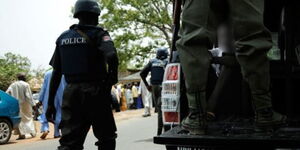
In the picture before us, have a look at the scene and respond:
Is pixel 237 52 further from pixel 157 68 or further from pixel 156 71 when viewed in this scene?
pixel 156 71

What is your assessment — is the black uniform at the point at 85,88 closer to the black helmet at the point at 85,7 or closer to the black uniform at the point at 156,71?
the black helmet at the point at 85,7

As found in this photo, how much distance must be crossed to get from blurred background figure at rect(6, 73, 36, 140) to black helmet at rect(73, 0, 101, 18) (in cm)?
868

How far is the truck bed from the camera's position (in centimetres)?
Result: 298

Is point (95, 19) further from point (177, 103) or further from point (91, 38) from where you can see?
point (177, 103)

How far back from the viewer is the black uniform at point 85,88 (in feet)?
15.7

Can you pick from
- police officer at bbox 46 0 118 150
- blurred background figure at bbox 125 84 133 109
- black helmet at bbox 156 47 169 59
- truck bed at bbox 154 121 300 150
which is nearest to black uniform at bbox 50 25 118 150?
police officer at bbox 46 0 118 150

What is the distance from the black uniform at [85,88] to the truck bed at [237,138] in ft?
4.64

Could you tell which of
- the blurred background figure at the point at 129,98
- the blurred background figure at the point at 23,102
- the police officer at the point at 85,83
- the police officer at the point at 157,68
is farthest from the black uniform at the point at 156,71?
the blurred background figure at the point at 129,98

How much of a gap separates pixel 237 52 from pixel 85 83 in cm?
194

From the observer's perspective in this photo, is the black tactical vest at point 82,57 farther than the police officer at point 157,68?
No

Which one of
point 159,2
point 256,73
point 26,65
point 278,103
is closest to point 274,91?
point 278,103

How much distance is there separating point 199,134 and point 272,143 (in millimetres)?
535

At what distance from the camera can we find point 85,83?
481 cm

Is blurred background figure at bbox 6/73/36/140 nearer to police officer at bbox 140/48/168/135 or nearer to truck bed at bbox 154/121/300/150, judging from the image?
police officer at bbox 140/48/168/135
